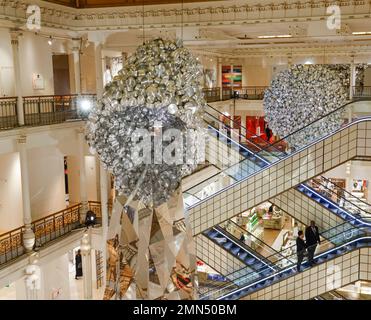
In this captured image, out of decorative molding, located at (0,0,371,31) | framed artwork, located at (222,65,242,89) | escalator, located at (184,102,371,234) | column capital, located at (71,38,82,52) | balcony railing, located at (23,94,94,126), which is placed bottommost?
escalator, located at (184,102,371,234)

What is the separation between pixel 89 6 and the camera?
11.3 m

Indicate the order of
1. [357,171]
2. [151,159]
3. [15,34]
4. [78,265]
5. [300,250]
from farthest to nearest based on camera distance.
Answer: [357,171] < [78,265] < [15,34] < [300,250] < [151,159]

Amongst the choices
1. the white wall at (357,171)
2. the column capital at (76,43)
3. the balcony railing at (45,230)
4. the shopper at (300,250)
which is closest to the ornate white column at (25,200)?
the balcony railing at (45,230)

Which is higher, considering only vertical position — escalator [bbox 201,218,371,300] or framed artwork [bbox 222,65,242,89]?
framed artwork [bbox 222,65,242,89]

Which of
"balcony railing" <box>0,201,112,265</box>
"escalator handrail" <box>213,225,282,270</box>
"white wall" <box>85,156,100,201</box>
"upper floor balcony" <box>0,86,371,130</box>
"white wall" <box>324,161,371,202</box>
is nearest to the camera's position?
"escalator handrail" <box>213,225,282,270</box>

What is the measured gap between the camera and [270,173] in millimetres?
9711

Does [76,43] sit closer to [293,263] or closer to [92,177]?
[92,177]

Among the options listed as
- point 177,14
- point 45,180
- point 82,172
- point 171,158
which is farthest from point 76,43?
point 171,158

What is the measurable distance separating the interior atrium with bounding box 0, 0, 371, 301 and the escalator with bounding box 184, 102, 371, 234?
0.09ft

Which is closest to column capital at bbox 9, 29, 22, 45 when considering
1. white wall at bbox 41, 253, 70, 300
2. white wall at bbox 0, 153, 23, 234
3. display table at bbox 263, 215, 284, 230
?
white wall at bbox 0, 153, 23, 234

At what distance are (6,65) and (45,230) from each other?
13.8ft

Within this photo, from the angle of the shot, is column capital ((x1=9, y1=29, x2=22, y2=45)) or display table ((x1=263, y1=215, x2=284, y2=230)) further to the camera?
display table ((x1=263, y1=215, x2=284, y2=230))

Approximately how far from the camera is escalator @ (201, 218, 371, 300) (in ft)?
29.3

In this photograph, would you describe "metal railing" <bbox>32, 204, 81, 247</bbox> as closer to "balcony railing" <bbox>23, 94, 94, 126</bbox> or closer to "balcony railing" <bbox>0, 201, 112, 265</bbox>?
"balcony railing" <bbox>0, 201, 112, 265</bbox>
